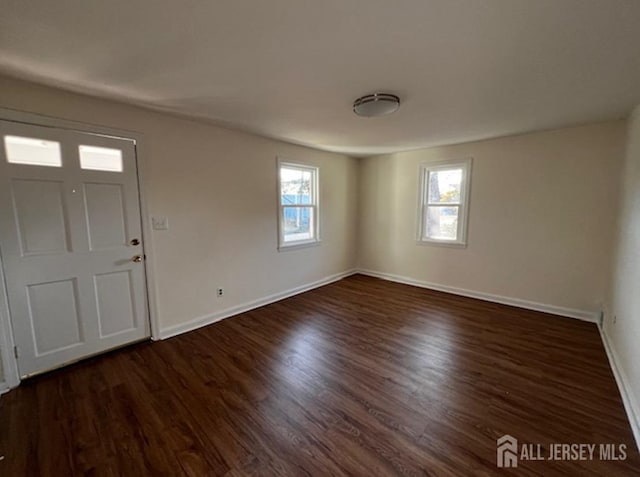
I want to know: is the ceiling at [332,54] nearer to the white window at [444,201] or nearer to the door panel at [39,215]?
the door panel at [39,215]

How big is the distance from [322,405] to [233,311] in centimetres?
197

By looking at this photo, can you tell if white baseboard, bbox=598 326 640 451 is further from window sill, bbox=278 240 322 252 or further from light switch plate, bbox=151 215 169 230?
light switch plate, bbox=151 215 169 230

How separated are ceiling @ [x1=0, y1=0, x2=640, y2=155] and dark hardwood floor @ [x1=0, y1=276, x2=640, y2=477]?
2.33 metres

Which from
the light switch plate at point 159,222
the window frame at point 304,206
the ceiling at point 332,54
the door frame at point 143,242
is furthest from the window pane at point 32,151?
the window frame at point 304,206

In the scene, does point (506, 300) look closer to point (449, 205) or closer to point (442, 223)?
point (442, 223)

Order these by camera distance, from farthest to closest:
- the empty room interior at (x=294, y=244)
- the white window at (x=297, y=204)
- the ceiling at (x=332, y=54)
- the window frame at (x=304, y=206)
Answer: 1. the white window at (x=297, y=204)
2. the window frame at (x=304, y=206)
3. the empty room interior at (x=294, y=244)
4. the ceiling at (x=332, y=54)

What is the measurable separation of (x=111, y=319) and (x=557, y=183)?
5.24m

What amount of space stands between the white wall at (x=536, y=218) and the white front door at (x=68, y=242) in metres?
4.09

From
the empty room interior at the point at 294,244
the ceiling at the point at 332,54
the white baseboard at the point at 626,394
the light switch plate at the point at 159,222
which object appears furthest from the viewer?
the light switch plate at the point at 159,222

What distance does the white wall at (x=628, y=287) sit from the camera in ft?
6.20

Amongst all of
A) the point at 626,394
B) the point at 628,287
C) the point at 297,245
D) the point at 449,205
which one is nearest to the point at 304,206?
the point at 297,245

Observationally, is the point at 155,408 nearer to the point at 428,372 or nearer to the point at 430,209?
the point at 428,372

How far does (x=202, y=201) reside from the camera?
3113 mm

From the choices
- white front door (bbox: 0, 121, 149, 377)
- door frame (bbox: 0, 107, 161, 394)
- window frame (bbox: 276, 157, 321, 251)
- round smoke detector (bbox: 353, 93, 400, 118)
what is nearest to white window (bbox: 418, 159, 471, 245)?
window frame (bbox: 276, 157, 321, 251)
